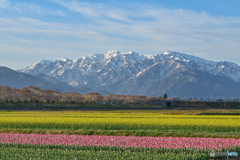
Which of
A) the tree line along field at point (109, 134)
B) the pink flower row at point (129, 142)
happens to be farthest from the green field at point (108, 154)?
the pink flower row at point (129, 142)

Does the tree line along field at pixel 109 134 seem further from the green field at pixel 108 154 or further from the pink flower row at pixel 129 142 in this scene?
the pink flower row at pixel 129 142

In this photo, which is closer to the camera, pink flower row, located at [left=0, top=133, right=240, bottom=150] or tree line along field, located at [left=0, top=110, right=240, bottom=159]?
tree line along field, located at [left=0, top=110, right=240, bottom=159]

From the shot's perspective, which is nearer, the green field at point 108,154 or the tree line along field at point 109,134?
the green field at point 108,154

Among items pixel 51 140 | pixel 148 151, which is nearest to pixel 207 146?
pixel 148 151

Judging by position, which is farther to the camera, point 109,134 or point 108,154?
point 109,134

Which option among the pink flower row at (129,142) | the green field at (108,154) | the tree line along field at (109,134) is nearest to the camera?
the green field at (108,154)

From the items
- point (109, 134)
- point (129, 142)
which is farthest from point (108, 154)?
point (109, 134)

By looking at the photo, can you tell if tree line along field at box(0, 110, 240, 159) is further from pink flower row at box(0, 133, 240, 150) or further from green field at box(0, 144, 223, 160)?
pink flower row at box(0, 133, 240, 150)

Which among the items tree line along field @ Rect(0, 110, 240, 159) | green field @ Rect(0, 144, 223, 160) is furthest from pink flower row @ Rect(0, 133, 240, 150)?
green field @ Rect(0, 144, 223, 160)

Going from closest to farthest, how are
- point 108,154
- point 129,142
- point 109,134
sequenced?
point 108,154 → point 129,142 → point 109,134

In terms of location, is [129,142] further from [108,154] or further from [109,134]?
[109,134]

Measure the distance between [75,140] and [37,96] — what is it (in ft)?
498

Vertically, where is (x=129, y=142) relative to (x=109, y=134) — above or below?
above

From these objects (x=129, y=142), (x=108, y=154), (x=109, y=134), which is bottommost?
(x=109, y=134)
